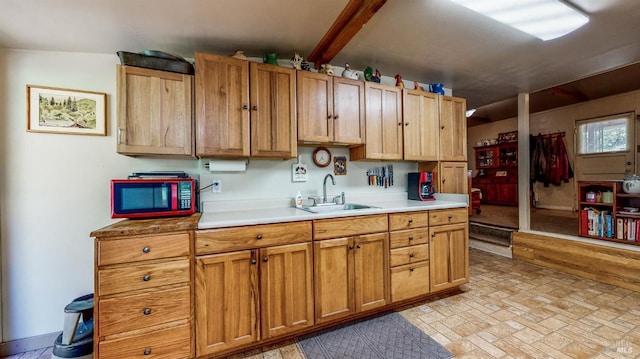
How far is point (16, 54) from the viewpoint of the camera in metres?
1.86

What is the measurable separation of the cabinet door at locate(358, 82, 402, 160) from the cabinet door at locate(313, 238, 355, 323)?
0.97 m

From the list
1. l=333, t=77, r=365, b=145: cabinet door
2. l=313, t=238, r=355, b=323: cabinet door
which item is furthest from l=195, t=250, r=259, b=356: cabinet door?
l=333, t=77, r=365, b=145: cabinet door

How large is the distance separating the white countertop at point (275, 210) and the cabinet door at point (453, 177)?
185 millimetres

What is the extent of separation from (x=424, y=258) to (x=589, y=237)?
2439 mm

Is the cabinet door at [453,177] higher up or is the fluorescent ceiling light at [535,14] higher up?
the fluorescent ceiling light at [535,14]

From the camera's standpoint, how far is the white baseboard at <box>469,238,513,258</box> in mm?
3597

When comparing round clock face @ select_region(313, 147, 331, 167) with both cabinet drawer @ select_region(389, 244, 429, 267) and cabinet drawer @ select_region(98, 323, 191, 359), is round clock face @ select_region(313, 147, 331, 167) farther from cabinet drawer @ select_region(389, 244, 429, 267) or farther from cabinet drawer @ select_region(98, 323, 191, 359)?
cabinet drawer @ select_region(98, 323, 191, 359)

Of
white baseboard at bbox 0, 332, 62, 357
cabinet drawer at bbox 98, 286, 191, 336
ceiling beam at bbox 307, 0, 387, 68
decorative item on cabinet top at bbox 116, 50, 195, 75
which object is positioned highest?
ceiling beam at bbox 307, 0, 387, 68

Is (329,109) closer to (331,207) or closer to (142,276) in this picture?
(331,207)

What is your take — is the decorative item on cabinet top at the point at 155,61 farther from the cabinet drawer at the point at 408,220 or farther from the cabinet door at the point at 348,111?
the cabinet drawer at the point at 408,220

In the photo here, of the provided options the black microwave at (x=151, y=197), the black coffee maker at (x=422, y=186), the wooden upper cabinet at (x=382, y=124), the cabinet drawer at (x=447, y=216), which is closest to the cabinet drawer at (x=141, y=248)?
the black microwave at (x=151, y=197)

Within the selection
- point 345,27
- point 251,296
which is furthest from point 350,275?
point 345,27

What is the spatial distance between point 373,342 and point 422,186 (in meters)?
1.64

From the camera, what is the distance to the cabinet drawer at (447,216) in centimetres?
233
